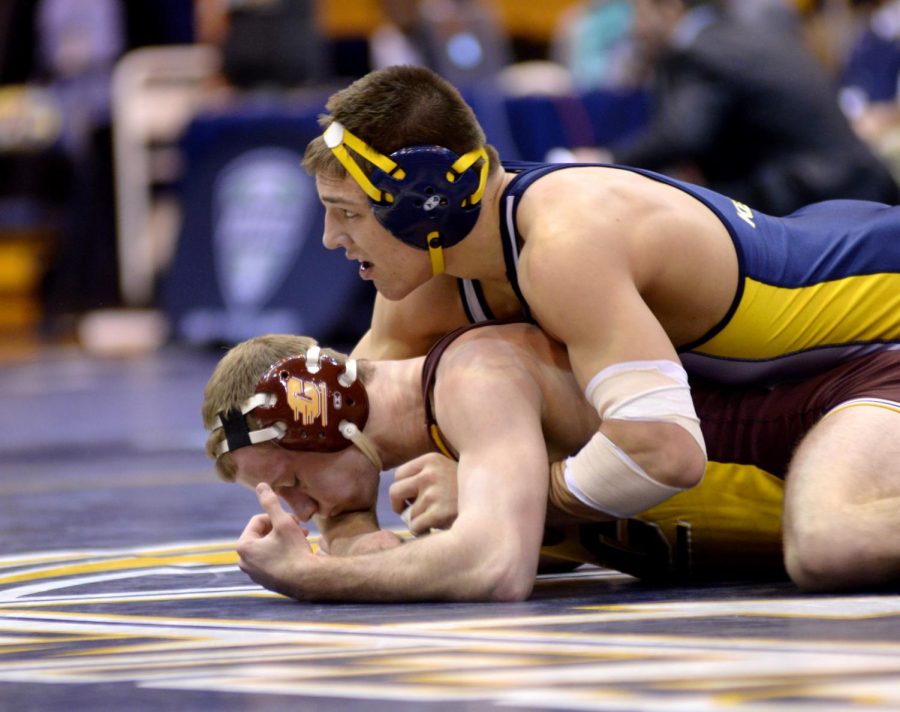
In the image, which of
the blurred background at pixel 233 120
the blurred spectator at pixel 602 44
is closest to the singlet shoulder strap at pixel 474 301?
the blurred background at pixel 233 120

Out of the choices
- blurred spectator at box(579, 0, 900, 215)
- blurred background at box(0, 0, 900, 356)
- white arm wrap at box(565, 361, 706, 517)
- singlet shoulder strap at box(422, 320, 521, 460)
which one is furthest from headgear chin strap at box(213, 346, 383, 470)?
blurred background at box(0, 0, 900, 356)

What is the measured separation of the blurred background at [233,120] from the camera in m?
9.61

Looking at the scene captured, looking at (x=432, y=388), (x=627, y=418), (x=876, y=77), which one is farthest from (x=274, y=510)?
(x=876, y=77)

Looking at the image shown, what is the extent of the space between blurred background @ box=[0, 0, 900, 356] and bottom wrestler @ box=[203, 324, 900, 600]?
13.5ft

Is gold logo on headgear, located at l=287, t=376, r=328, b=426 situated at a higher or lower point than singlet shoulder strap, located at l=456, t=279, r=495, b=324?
lower

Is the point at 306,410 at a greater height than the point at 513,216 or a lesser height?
lesser

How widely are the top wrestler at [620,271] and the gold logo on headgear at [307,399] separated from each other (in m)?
0.27

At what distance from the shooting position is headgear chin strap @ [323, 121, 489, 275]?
336 cm

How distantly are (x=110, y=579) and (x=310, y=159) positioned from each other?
973 millimetres

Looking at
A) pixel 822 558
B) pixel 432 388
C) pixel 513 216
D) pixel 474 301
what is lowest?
pixel 822 558

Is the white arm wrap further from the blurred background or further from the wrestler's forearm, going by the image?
the blurred background

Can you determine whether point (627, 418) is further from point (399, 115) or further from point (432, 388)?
point (399, 115)

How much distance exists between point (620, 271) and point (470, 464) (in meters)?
0.44

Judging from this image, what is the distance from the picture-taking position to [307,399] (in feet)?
11.1
